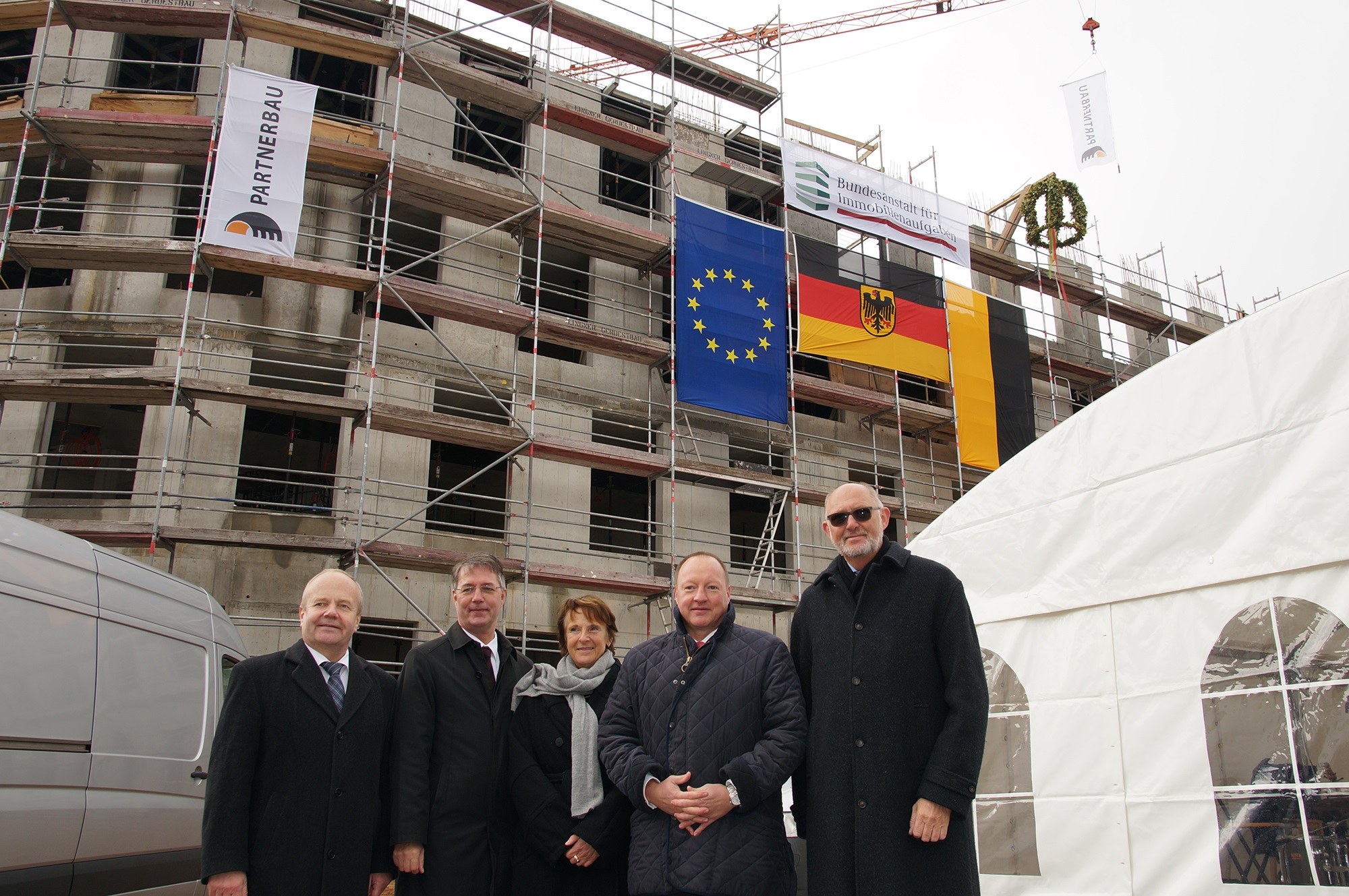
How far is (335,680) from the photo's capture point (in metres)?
3.96

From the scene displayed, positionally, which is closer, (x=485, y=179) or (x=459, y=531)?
(x=459, y=531)

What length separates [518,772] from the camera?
158 inches

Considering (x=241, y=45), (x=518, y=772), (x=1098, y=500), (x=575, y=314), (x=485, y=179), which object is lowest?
(x=518, y=772)

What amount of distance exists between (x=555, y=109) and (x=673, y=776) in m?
14.7

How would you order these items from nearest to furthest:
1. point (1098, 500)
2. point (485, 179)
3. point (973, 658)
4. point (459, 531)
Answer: point (973, 658), point (1098, 500), point (459, 531), point (485, 179)

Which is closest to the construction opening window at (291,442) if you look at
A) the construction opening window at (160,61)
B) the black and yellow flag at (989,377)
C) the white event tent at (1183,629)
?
the construction opening window at (160,61)

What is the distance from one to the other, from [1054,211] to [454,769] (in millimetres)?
21535

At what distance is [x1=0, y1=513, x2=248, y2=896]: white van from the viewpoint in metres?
4.18

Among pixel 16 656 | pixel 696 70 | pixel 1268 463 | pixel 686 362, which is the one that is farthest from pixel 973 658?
pixel 696 70

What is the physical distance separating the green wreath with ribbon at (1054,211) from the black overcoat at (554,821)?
21.0 metres

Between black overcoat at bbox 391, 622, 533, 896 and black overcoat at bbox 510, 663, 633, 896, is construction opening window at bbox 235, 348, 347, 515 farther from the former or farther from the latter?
black overcoat at bbox 510, 663, 633, 896

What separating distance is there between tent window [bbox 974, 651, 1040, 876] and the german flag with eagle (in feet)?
39.2

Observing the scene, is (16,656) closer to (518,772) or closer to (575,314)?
(518,772)

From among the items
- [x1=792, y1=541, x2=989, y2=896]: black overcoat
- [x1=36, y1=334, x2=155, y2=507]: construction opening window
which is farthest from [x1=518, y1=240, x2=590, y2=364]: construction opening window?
[x1=792, y1=541, x2=989, y2=896]: black overcoat
